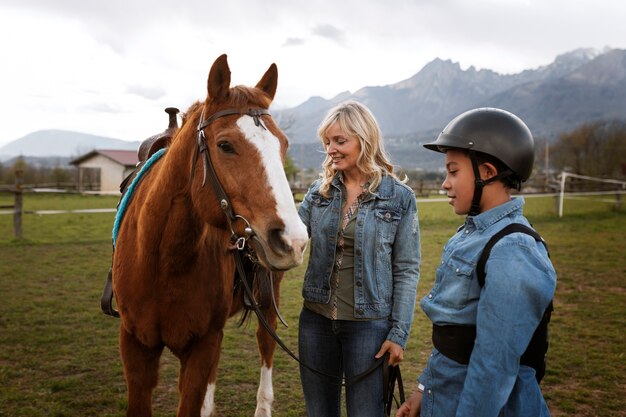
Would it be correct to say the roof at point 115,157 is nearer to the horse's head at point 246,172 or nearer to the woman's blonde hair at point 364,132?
the horse's head at point 246,172

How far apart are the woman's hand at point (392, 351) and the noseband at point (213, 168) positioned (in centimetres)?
86

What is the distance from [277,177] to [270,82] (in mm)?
857

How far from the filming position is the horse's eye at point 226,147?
2.18 meters

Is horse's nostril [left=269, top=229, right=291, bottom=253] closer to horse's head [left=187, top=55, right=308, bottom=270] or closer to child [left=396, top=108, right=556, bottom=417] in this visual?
horse's head [left=187, top=55, right=308, bottom=270]

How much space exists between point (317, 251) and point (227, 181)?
0.62 m

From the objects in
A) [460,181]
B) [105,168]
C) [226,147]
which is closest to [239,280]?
[226,147]

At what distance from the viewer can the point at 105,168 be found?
1832 inches

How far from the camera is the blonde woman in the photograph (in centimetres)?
231

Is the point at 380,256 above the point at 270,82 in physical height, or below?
below

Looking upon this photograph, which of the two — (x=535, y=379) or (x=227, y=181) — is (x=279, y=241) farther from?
(x=535, y=379)

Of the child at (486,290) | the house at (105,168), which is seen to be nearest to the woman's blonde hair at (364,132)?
the child at (486,290)

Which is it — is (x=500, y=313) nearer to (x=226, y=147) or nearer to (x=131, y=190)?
(x=226, y=147)

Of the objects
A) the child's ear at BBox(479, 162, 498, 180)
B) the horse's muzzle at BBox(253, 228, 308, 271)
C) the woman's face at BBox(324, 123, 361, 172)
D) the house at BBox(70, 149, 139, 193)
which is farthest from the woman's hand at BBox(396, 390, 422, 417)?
the house at BBox(70, 149, 139, 193)

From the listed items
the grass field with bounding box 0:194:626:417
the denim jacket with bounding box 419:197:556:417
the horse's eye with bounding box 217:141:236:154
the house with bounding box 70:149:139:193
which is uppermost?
the house with bounding box 70:149:139:193
